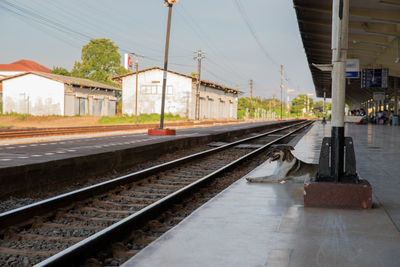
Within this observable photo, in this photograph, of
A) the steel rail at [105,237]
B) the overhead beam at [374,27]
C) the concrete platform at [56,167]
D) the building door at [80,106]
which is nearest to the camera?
the steel rail at [105,237]

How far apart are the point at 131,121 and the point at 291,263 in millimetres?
45952

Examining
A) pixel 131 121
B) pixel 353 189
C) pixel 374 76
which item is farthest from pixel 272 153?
pixel 131 121

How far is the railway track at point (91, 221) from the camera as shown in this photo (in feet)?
13.5

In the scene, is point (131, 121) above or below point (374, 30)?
below

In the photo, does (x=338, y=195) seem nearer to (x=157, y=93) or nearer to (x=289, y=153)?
(x=289, y=153)

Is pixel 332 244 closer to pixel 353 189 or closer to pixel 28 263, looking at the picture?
pixel 353 189

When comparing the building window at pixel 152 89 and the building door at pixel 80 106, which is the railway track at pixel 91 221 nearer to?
the building door at pixel 80 106

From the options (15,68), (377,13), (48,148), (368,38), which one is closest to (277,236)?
(48,148)

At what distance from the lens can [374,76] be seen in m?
29.3

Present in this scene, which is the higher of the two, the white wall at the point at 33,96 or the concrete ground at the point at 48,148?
the white wall at the point at 33,96

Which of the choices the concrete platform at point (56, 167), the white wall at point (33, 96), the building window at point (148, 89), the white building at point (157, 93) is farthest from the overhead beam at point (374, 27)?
the building window at point (148, 89)

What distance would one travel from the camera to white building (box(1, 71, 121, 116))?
50562 millimetres

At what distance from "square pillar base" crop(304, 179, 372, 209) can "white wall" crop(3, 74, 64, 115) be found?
47919mm

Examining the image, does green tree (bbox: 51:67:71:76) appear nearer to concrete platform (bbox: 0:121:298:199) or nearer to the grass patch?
the grass patch
